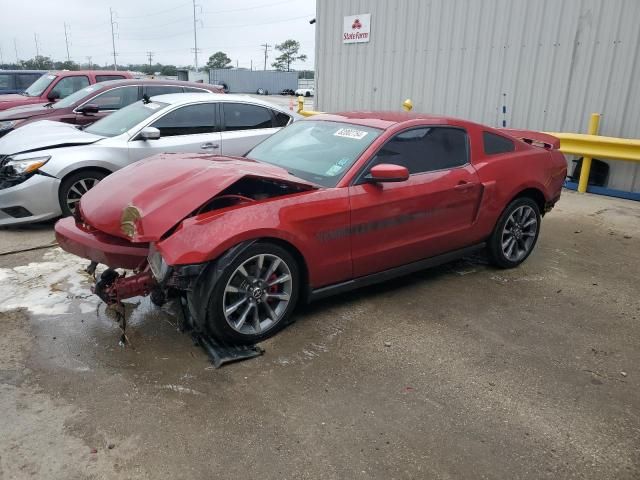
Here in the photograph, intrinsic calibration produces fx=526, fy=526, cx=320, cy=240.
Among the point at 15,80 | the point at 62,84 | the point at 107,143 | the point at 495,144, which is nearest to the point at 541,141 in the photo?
the point at 495,144

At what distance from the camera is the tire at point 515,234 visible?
4996 millimetres

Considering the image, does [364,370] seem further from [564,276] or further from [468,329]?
[564,276]

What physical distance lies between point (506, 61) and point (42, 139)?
773 cm

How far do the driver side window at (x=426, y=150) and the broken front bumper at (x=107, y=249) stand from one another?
1.84 metres

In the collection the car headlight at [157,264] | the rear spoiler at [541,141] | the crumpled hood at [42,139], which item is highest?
the rear spoiler at [541,141]

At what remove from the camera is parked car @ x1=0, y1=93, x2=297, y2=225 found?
19.3 feet

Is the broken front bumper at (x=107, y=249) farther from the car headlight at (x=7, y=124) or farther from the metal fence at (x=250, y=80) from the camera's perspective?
the metal fence at (x=250, y=80)

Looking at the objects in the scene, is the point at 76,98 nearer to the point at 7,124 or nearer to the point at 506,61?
the point at 7,124

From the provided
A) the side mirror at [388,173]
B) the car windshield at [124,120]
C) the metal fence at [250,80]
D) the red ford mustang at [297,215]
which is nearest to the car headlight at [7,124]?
the car windshield at [124,120]

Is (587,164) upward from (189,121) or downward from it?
downward

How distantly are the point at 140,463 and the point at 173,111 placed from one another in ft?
→ 16.1

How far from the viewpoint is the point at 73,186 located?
605cm

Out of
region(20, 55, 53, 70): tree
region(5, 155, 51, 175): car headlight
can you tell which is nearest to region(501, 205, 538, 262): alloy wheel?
region(5, 155, 51, 175): car headlight

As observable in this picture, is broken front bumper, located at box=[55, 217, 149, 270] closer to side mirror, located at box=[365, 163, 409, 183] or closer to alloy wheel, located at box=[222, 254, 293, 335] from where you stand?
alloy wheel, located at box=[222, 254, 293, 335]
